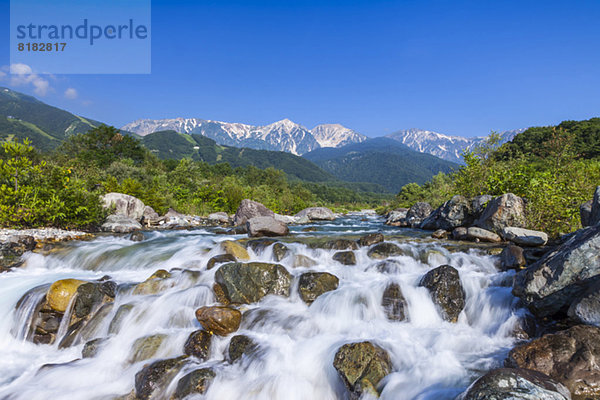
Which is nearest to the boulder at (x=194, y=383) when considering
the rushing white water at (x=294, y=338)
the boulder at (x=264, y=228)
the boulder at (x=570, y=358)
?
the rushing white water at (x=294, y=338)

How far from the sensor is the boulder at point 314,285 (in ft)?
27.3

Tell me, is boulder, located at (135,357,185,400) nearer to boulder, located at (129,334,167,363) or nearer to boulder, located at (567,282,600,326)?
boulder, located at (129,334,167,363)

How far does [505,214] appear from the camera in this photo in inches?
547

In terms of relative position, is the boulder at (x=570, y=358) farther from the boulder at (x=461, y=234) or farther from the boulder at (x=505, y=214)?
the boulder at (x=461, y=234)

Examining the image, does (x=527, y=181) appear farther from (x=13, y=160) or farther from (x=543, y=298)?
(x=13, y=160)

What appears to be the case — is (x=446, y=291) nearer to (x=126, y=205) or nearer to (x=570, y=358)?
(x=570, y=358)

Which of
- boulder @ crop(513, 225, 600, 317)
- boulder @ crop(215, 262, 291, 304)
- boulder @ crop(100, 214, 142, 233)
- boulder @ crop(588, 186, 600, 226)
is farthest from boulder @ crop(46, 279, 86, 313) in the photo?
boulder @ crop(588, 186, 600, 226)

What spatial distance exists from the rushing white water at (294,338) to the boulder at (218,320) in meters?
0.23

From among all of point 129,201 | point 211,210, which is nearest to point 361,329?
point 129,201

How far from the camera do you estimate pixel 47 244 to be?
12.9 metres

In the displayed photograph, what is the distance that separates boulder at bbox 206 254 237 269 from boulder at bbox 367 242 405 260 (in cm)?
536

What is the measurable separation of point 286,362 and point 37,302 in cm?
729

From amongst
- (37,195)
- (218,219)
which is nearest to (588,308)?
(37,195)

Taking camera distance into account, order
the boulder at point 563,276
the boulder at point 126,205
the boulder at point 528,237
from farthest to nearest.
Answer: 1. the boulder at point 126,205
2. the boulder at point 528,237
3. the boulder at point 563,276
